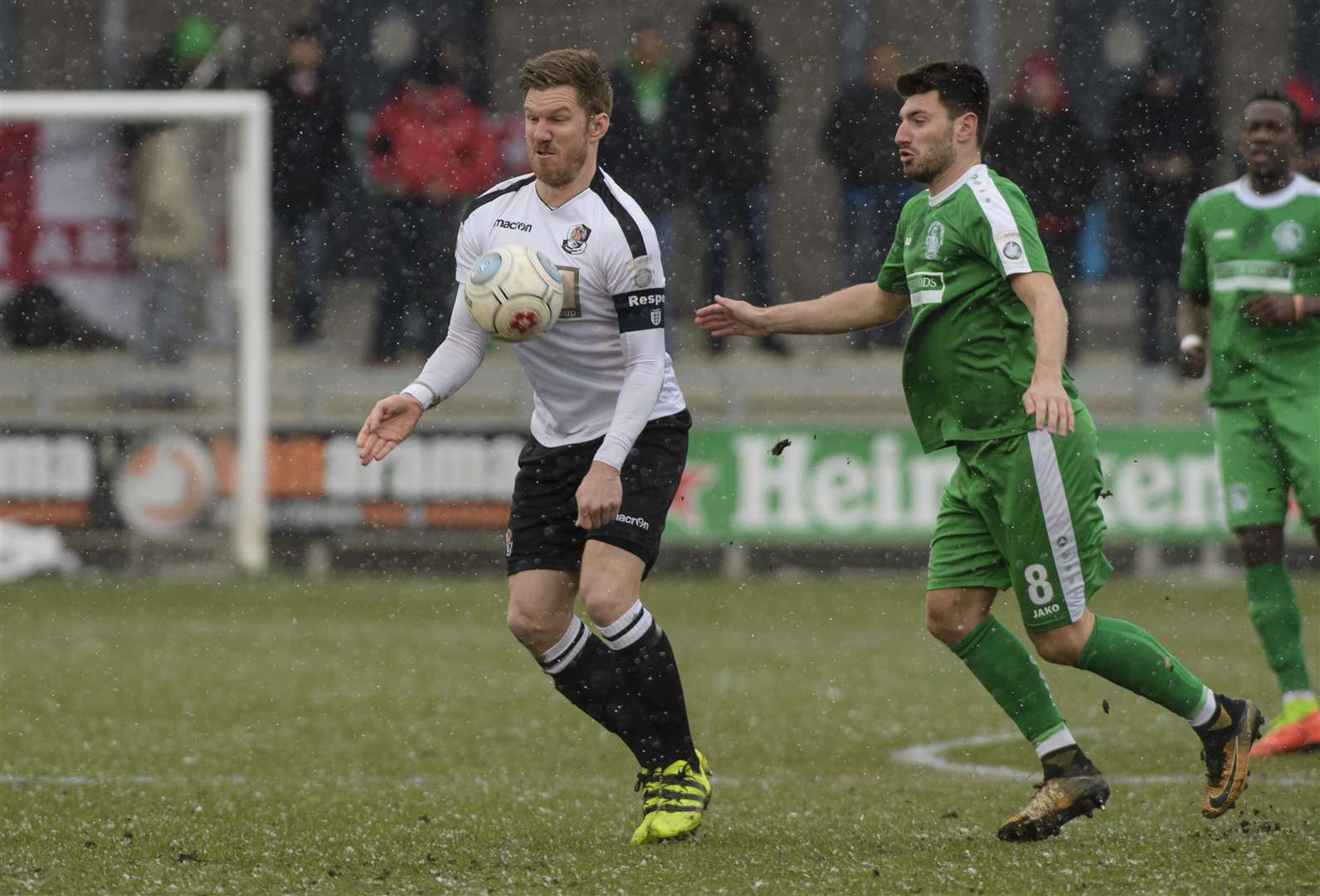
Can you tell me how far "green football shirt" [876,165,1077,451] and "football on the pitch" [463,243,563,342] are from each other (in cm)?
102

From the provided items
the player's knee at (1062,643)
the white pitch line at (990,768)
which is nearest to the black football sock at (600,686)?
the player's knee at (1062,643)

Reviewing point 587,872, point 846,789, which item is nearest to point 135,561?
point 846,789

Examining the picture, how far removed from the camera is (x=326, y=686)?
946 centimetres

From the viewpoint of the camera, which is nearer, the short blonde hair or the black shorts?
the short blonde hair

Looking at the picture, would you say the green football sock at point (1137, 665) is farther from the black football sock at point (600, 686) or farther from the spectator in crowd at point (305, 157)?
the spectator in crowd at point (305, 157)

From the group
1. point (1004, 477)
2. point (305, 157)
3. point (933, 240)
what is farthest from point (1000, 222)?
point (305, 157)

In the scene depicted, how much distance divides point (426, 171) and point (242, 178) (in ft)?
4.46

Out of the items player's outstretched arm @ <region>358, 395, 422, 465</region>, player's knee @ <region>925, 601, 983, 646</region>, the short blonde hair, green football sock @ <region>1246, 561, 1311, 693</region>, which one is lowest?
green football sock @ <region>1246, 561, 1311, 693</region>

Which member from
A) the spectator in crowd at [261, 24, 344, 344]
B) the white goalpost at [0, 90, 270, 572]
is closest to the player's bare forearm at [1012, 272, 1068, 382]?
the white goalpost at [0, 90, 270, 572]

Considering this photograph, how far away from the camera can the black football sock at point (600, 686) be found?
230 inches

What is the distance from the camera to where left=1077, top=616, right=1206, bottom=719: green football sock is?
5.68m

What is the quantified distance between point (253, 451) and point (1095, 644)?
916cm

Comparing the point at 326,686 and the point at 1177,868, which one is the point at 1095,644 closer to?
the point at 1177,868

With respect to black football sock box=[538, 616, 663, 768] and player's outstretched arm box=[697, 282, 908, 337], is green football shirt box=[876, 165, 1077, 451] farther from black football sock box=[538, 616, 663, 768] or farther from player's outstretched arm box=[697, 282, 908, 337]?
black football sock box=[538, 616, 663, 768]
